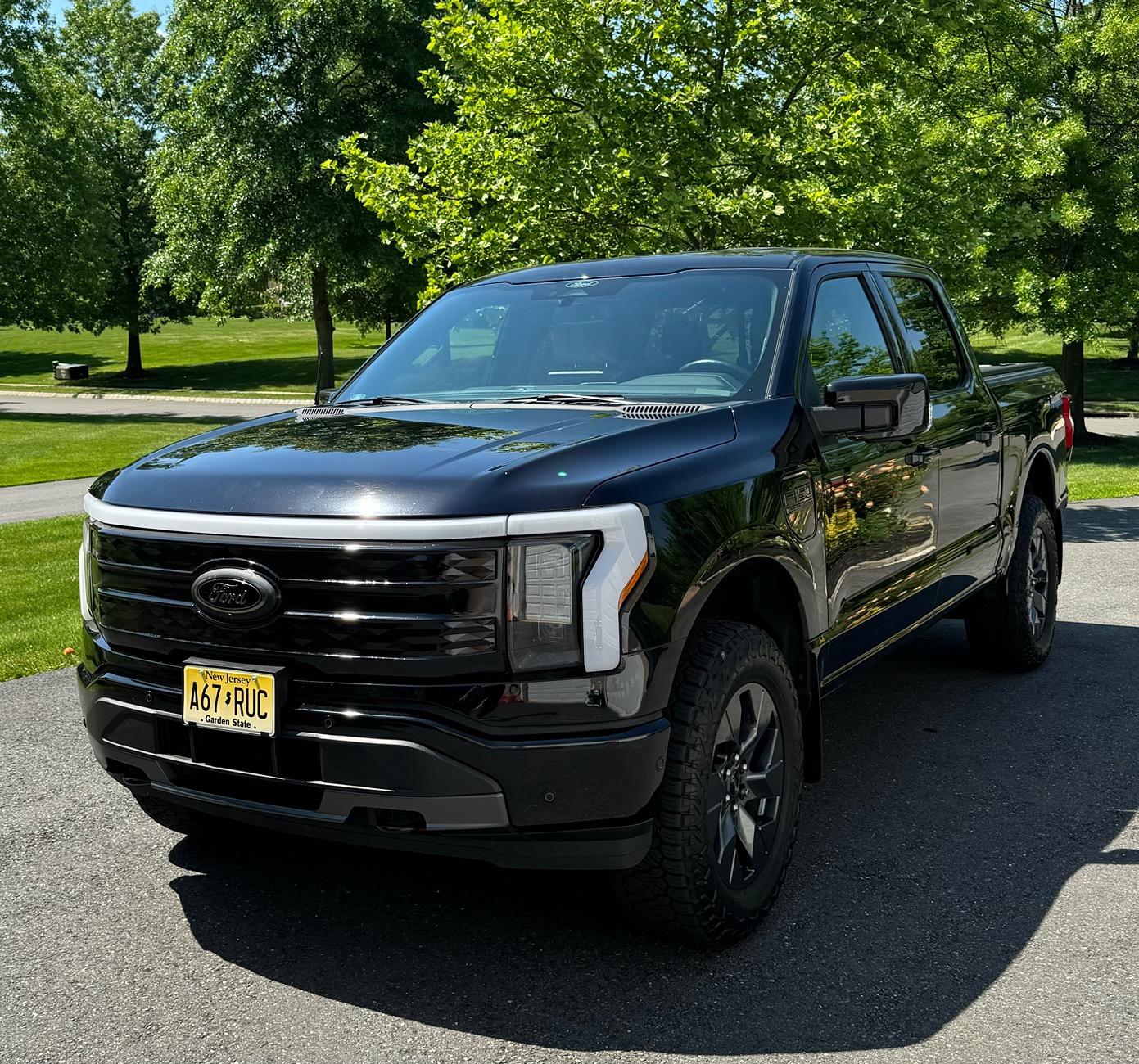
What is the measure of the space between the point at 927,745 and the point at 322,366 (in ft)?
93.0

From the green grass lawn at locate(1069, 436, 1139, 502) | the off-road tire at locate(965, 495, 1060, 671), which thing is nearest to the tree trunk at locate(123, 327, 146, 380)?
the green grass lawn at locate(1069, 436, 1139, 502)

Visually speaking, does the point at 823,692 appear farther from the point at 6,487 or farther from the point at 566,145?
the point at 6,487

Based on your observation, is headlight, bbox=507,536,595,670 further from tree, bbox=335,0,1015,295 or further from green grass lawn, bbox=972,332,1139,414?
green grass lawn, bbox=972,332,1139,414

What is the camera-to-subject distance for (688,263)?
491 centimetres

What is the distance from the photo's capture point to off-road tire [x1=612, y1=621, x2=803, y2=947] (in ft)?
10.9

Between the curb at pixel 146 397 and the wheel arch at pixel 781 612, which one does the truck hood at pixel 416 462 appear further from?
the curb at pixel 146 397

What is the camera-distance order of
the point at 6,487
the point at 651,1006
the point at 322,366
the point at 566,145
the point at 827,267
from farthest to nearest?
the point at 322,366
the point at 6,487
the point at 566,145
the point at 827,267
the point at 651,1006

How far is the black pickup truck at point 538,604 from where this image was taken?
3.09 metres

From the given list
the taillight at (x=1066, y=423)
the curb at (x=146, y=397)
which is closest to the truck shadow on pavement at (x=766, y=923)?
the taillight at (x=1066, y=423)

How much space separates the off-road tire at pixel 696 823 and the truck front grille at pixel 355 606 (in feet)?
1.88

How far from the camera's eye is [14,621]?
28.6ft

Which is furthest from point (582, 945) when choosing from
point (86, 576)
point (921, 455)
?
point (921, 455)

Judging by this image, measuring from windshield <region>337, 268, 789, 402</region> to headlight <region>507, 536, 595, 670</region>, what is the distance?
4.26 feet

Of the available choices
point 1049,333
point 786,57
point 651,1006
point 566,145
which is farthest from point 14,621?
point 1049,333
